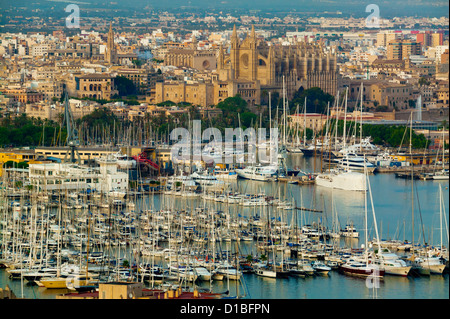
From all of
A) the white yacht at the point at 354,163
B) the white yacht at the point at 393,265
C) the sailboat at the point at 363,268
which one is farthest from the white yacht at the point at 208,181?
the white yacht at the point at 393,265

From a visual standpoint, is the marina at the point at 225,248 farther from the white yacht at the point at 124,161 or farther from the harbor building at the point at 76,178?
the white yacht at the point at 124,161

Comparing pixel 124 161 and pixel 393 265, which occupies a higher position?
pixel 393 265

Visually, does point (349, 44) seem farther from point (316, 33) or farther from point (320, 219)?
point (320, 219)

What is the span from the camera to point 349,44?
2003 inches

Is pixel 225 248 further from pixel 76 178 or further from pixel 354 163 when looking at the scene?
pixel 354 163

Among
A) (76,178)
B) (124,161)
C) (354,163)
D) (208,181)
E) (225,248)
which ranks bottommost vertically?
(354,163)

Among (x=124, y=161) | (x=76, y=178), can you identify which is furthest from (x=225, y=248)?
(x=124, y=161)

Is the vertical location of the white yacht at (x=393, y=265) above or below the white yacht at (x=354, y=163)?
above

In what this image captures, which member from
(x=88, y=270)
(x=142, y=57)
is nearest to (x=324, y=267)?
(x=88, y=270)

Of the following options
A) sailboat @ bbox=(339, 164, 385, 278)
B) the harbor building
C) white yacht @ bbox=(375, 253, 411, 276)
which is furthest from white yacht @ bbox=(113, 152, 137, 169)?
white yacht @ bbox=(375, 253, 411, 276)

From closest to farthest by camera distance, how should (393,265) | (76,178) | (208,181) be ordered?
(393,265) → (76,178) → (208,181)

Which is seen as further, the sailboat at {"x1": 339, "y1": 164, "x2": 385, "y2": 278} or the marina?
the sailboat at {"x1": 339, "y1": 164, "x2": 385, "y2": 278}

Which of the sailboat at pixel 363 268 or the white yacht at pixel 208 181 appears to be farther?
the white yacht at pixel 208 181

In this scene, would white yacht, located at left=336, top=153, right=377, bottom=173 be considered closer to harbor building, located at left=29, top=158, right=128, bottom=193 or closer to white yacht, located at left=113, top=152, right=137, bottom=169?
white yacht, located at left=113, top=152, right=137, bottom=169
